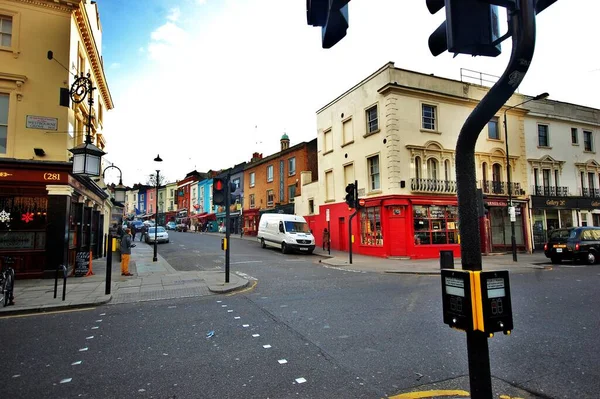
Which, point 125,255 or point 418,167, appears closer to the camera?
point 125,255

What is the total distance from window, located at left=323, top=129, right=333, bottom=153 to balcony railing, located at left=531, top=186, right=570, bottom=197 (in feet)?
48.5

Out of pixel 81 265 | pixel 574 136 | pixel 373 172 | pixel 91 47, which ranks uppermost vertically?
pixel 91 47

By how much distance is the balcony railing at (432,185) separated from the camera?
796 inches

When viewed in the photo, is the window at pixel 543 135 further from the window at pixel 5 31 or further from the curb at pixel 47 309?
the window at pixel 5 31

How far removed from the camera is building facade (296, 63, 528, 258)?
2016 centimetres

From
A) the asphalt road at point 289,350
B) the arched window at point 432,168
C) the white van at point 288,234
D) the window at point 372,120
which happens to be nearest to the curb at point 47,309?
the asphalt road at point 289,350

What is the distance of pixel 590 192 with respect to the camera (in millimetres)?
26766

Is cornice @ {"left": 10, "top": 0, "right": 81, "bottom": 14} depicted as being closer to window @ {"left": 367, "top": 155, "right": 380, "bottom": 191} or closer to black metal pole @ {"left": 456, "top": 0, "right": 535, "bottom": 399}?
black metal pole @ {"left": 456, "top": 0, "right": 535, "bottom": 399}

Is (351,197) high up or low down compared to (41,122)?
down

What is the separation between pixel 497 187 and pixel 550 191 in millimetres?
5351

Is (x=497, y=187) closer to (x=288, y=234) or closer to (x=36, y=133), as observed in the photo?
(x=288, y=234)

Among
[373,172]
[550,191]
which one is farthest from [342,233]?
[550,191]

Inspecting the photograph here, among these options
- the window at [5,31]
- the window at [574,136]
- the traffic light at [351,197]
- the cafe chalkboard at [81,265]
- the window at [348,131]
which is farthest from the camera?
the window at [574,136]

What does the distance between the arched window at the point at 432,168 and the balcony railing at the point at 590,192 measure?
46.7ft
